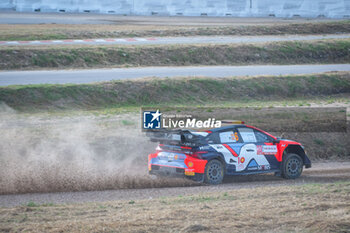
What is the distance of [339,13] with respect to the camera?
46219 mm

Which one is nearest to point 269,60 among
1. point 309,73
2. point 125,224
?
point 309,73

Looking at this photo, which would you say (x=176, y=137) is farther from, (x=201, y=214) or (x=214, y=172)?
(x=201, y=214)

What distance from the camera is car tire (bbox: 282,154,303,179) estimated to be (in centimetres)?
1247

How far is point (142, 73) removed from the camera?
2442 centimetres

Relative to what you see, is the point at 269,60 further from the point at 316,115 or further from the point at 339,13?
the point at 339,13

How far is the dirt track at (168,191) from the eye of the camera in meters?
9.84

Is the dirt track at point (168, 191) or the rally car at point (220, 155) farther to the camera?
the rally car at point (220, 155)

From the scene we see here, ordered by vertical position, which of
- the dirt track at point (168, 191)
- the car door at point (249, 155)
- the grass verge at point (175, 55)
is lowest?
the dirt track at point (168, 191)

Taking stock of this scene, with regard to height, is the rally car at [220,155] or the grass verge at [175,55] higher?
the grass verge at [175,55]

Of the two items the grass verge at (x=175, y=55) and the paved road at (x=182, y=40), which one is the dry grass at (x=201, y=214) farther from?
the paved road at (x=182, y=40)

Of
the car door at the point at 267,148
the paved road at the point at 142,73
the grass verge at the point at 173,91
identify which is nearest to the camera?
the car door at the point at 267,148

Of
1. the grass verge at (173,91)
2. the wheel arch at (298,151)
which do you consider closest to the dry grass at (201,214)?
the wheel arch at (298,151)

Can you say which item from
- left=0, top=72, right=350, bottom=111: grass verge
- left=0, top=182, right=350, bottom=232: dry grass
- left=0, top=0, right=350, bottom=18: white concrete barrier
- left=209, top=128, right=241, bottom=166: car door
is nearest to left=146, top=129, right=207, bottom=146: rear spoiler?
left=209, top=128, right=241, bottom=166: car door

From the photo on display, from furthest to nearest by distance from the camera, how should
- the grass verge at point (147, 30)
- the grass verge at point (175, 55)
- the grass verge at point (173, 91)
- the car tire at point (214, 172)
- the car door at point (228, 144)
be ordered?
the grass verge at point (147, 30) < the grass verge at point (175, 55) < the grass verge at point (173, 91) < the car door at point (228, 144) < the car tire at point (214, 172)
